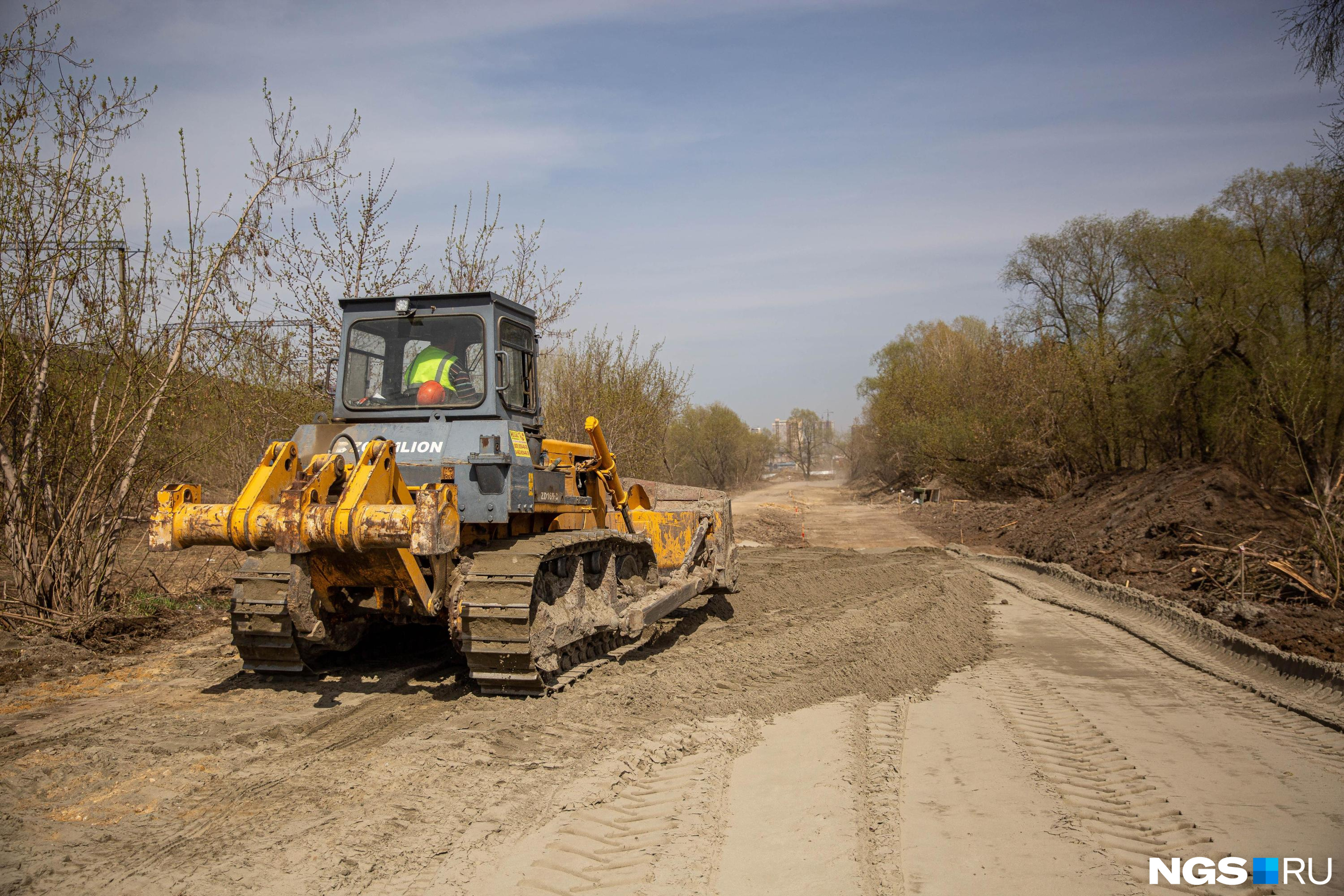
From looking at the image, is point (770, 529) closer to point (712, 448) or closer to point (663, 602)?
point (663, 602)

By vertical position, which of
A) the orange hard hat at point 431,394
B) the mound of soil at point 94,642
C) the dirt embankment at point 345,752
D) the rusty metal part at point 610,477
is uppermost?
the orange hard hat at point 431,394

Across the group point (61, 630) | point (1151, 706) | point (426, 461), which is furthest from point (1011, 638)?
point (61, 630)

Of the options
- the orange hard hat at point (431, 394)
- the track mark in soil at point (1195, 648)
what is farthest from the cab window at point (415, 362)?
the track mark in soil at point (1195, 648)

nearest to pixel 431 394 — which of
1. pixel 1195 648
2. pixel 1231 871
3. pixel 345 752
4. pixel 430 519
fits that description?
pixel 430 519

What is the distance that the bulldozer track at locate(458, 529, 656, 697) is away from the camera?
5.27m

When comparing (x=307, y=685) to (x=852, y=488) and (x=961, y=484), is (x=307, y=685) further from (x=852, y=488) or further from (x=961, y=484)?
(x=852, y=488)

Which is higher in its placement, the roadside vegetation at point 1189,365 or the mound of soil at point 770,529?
the roadside vegetation at point 1189,365

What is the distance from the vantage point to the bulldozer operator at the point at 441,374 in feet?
20.1

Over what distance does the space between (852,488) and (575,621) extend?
50441 millimetres

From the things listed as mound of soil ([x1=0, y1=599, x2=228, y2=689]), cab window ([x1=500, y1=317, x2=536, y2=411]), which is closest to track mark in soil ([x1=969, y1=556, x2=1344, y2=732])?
cab window ([x1=500, y1=317, x2=536, y2=411])

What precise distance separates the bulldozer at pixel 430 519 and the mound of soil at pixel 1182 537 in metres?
6.08

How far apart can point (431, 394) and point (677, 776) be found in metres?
3.29

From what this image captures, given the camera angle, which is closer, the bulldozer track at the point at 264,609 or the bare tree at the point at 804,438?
the bulldozer track at the point at 264,609

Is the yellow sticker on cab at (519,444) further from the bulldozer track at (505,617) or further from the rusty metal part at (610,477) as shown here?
the rusty metal part at (610,477)
